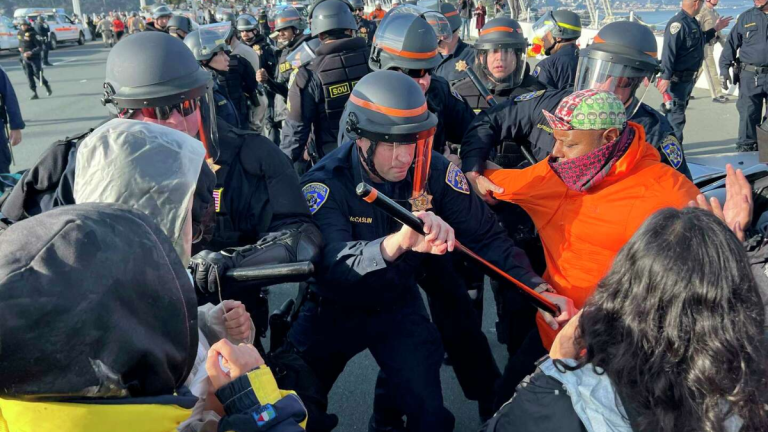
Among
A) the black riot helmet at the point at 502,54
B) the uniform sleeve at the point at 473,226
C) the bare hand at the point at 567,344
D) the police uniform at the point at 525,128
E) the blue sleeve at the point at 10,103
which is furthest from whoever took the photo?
the blue sleeve at the point at 10,103

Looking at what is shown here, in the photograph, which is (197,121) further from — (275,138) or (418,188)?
(275,138)

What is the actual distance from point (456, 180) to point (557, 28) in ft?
13.9

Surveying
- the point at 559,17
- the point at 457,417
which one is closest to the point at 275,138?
the point at 559,17

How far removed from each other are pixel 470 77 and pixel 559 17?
2439 mm

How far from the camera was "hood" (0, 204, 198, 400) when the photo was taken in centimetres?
91

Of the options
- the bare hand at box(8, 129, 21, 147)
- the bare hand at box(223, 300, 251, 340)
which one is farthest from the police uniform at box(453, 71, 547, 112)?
the bare hand at box(8, 129, 21, 147)

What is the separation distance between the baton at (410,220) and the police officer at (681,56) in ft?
19.2

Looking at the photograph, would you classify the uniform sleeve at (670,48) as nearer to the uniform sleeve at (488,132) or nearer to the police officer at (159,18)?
the uniform sleeve at (488,132)

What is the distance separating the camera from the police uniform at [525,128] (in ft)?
10.7

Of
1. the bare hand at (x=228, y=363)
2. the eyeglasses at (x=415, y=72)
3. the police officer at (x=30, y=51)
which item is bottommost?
the police officer at (x=30, y=51)

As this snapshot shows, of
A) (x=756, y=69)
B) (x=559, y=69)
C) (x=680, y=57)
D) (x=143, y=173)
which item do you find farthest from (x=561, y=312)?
(x=756, y=69)

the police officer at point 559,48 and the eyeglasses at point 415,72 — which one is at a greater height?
the eyeglasses at point 415,72

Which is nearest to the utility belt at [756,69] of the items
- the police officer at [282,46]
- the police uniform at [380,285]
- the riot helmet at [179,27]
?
the police officer at [282,46]

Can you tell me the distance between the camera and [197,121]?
7.88 feet
